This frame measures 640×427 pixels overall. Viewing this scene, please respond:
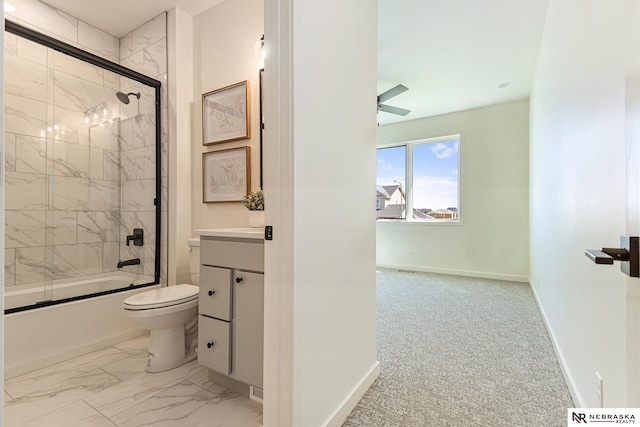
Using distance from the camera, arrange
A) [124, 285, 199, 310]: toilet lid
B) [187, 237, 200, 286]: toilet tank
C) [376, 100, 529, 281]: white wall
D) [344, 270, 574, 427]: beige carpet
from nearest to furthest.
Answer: [344, 270, 574, 427]: beige carpet → [124, 285, 199, 310]: toilet lid → [187, 237, 200, 286]: toilet tank → [376, 100, 529, 281]: white wall

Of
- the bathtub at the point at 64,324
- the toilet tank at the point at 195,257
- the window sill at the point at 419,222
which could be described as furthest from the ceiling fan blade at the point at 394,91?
the bathtub at the point at 64,324

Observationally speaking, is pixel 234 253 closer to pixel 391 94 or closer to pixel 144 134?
pixel 144 134

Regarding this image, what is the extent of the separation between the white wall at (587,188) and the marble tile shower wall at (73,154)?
2.93 meters

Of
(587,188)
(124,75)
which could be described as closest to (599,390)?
(587,188)

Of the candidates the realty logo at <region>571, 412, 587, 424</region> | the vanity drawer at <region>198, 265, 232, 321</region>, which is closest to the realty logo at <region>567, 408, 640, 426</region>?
the realty logo at <region>571, 412, 587, 424</region>

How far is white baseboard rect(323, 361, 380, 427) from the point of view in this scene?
1.34 meters

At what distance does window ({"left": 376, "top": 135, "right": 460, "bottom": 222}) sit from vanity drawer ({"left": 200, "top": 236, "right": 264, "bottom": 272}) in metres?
3.43

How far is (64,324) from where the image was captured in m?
2.07

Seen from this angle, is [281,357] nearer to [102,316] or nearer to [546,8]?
[102,316]

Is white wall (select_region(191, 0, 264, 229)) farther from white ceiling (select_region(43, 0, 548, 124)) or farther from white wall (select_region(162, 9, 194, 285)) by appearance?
white ceiling (select_region(43, 0, 548, 124))

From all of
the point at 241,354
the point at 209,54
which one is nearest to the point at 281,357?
the point at 241,354

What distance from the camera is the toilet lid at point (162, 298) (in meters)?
1.75

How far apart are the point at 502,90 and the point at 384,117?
5.88 ft

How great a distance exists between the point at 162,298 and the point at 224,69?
6.08 ft
